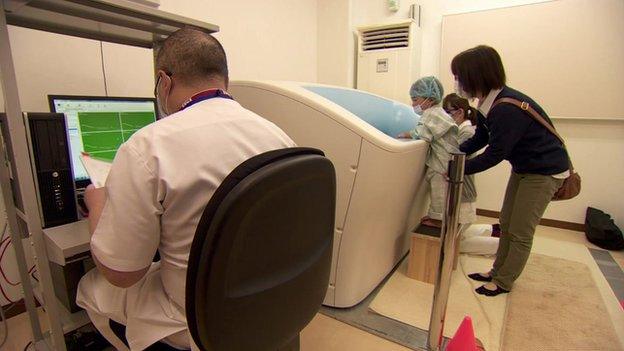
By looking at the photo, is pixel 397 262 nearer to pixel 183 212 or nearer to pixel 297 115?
pixel 297 115

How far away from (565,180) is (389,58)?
1853 mm

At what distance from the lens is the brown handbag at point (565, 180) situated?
142 centimetres

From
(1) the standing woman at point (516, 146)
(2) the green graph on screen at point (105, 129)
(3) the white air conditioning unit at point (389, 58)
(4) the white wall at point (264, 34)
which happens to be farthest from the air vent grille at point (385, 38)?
(2) the green graph on screen at point (105, 129)

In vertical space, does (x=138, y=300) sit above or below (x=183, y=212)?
below

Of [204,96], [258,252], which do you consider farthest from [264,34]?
[258,252]

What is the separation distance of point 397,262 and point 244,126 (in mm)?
1573

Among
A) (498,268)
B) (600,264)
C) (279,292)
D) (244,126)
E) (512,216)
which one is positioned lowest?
(600,264)

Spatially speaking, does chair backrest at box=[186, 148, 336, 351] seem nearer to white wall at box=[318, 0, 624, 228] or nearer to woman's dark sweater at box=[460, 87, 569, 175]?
woman's dark sweater at box=[460, 87, 569, 175]

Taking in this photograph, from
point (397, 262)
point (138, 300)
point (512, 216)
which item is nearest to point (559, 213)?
point (512, 216)

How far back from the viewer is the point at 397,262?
201 centimetres

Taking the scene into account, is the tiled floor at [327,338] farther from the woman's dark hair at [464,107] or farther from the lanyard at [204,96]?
the woman's dark hair at [464,107]

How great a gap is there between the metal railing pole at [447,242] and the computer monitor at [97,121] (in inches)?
48.4

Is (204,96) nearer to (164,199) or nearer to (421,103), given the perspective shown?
(164,199)

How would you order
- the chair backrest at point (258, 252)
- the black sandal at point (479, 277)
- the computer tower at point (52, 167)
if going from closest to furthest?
the chair backrest at point (258, 252), the computer tower at point (52, 167), the black sandal at point (479, 277)
